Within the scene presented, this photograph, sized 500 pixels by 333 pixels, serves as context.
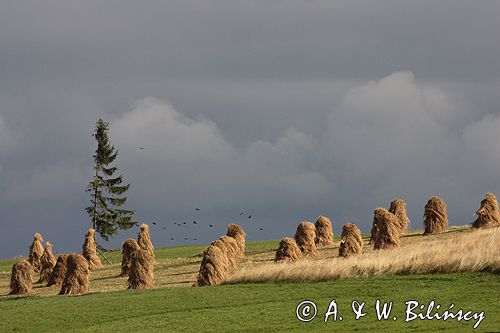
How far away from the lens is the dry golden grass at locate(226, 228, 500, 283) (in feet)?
150

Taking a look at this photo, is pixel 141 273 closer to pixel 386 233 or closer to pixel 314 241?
pixel 314 241

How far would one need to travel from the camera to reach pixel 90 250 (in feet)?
251

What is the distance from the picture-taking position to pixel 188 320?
132 ft

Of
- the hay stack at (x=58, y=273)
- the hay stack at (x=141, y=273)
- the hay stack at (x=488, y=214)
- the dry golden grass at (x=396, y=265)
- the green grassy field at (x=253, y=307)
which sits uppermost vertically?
the hay stack at (x=488, y=214)

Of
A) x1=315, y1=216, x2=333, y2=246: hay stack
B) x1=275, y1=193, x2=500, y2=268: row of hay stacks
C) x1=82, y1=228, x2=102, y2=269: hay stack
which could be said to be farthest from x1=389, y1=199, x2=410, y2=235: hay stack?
x1=82, y1=228, x2=102, y2=269: hay stack

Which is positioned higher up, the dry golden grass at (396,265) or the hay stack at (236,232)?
the hay stack at (236,232)

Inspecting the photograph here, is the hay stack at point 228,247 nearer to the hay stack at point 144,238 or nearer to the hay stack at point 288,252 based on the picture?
the hay stack at point 288,252

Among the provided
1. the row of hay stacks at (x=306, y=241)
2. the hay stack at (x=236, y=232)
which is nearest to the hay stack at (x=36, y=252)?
the hay stack at (x=236, y=232)

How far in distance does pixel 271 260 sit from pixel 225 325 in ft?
91.2

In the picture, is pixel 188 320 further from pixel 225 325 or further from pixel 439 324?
pixel 439 324

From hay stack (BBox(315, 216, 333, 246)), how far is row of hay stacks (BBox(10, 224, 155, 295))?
12.1 metres

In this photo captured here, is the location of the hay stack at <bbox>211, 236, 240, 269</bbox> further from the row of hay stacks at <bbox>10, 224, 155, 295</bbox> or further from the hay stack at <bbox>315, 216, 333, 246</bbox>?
the hay stack at <bbox>315, 216, 333, 246</bbox>

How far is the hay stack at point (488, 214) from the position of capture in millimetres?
69812

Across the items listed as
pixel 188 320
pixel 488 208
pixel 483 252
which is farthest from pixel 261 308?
pixel 488 208
